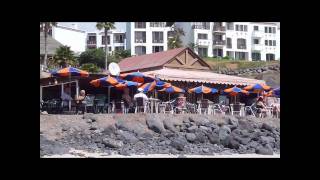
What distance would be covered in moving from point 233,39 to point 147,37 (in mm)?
8271

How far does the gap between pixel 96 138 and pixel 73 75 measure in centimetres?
212

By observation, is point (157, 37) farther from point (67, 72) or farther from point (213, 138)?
point (67, 72)

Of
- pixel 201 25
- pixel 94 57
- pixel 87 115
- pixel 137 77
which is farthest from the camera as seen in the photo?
pixel 201 25

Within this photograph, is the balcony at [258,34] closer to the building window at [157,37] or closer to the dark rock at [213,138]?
the building window at [157,37]

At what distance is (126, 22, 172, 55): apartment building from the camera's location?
3080cm

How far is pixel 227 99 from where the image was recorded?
19.5 meters

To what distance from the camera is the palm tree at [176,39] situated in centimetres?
3126

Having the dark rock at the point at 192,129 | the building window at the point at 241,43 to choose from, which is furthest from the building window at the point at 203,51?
the dark rock at the point at 192,129

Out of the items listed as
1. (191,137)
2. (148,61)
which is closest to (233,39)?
(148,61)

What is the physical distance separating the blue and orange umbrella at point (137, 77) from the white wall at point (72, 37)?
11691 mm

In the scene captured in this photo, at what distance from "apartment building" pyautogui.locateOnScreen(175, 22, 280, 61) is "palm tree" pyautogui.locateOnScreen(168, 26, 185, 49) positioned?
68 cm

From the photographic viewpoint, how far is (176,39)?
32406 mm
